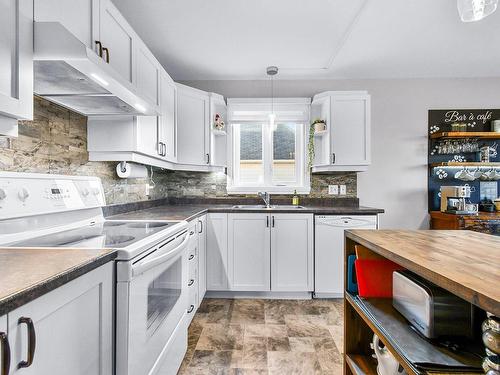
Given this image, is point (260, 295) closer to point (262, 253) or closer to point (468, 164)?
point (262, 253)

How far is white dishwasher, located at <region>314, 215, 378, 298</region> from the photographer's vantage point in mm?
2840

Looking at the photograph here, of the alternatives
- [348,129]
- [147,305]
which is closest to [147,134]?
[147,305]

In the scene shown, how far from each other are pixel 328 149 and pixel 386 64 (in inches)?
45.4

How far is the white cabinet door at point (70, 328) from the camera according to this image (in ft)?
2.12

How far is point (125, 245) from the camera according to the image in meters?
1.15

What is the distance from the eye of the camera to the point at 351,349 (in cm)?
137

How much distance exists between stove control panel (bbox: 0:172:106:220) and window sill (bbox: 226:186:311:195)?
1.78 m

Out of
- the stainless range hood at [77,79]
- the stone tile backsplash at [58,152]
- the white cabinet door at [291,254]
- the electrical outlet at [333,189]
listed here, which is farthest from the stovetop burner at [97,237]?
the electrical outlet at [333,189]

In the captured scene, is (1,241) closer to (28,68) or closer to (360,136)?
(28,68)

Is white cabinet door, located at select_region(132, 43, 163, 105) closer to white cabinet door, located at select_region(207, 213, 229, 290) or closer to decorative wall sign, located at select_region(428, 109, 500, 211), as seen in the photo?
white cabinet door, located at select_region(207, 213, 229, 290)

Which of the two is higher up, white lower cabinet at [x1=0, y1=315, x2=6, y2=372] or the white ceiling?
the white ceiling

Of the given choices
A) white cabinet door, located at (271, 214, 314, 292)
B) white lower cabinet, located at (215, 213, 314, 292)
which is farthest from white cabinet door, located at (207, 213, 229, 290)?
white cabinet door, located at (271, 214, 314, 292)

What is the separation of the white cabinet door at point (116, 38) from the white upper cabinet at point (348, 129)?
2115mm

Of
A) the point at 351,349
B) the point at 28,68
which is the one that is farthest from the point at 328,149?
the point at 28,68
